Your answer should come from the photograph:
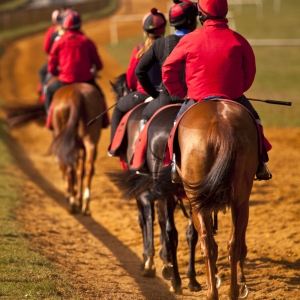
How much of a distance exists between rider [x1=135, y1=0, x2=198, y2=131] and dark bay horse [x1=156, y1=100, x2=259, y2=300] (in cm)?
126

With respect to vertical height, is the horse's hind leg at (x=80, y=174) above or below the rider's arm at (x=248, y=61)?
below

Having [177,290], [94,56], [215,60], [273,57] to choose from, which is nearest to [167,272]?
[177,290]

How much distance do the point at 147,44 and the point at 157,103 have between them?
0.72 meters

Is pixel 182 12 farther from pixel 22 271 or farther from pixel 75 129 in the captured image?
pixel 75 129

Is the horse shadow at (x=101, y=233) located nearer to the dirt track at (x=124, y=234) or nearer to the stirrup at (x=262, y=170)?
the dirt track at (x=124, y=234)

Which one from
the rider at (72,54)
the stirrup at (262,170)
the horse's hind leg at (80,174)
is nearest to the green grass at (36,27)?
the rider at (72,54)

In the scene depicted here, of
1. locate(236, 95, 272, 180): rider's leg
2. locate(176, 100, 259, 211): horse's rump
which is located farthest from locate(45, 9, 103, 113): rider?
locate(176, 100, 259, 211): horse's rump

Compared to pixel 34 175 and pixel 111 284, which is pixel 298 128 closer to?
pixel 34 175

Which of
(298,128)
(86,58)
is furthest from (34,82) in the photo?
(86,58)

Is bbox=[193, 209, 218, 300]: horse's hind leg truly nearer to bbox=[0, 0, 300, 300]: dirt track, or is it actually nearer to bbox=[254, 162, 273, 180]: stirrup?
bbox=[254, 162, 273, 180]: stirrup

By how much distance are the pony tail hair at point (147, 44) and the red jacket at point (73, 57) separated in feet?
10.9

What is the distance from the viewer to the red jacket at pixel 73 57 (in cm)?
1053

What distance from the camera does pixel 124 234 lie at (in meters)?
9.16

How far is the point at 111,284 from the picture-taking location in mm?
6703
